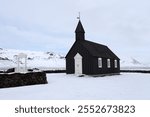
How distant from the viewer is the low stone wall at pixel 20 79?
23.2m

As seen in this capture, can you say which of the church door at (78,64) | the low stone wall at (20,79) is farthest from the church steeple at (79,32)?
the low stone wall at (20,79)

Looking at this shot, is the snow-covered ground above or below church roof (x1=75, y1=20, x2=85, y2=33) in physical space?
below

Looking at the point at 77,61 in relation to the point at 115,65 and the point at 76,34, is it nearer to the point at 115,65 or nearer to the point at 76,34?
the point at 76,34

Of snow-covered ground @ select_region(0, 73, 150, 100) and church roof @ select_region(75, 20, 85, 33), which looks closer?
snow-covered ground @ select_region(0, 73, 150, 100)

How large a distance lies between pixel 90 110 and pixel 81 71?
87.9ft

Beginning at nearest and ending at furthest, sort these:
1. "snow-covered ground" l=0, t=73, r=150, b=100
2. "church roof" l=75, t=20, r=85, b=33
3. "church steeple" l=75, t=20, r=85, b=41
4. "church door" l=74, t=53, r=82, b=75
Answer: "snow-covered ground" l=0, t=73, r=150, b=100 → "church door" l=74, t=53, r=82, b=75 → "church steeple" l=75, t=20, r=85, b=41 → "church roof" l=75, t=20, r=85, b=33

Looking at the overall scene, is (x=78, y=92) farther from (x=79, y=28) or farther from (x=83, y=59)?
(x=79, y=28)

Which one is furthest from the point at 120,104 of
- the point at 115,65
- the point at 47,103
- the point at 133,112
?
the point at 115,65

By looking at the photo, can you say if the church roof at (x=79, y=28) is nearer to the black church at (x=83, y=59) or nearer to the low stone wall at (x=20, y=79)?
the black church at (x=83, y=59)

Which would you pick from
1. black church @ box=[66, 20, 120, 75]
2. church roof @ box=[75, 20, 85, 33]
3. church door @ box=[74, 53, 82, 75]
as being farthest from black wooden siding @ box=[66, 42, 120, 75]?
church roof @ box=[75, 20, 85, 33]

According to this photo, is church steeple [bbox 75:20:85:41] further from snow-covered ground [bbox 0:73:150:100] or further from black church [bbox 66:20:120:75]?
snow-covered ground [bbox 0:73:150:100]

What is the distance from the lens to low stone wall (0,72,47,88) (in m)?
23.2

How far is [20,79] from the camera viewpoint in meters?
24.3

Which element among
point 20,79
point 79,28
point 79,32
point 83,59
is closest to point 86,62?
point 83,59
